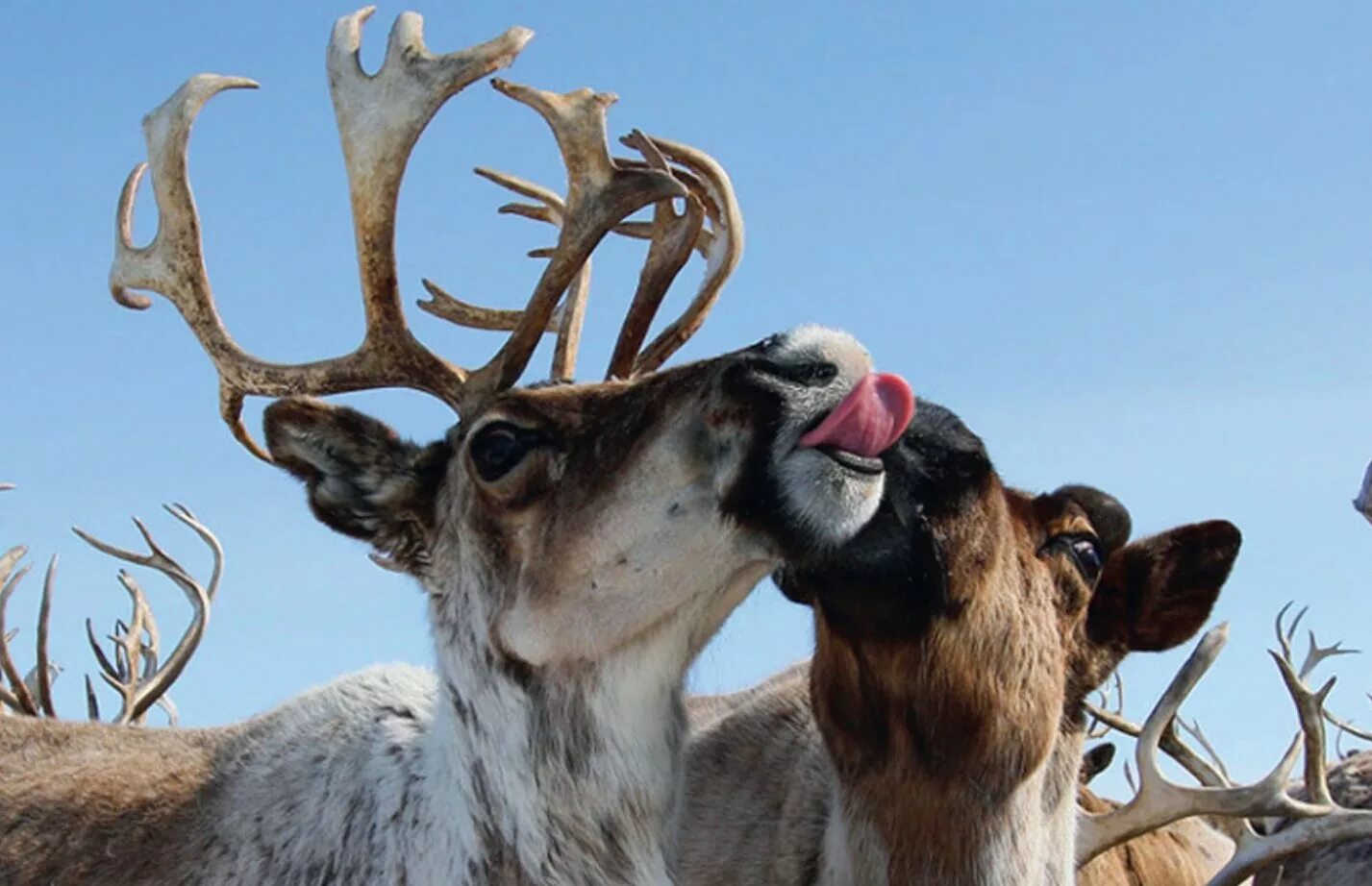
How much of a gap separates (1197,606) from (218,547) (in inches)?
262

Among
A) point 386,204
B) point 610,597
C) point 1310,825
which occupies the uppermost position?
point 386,204

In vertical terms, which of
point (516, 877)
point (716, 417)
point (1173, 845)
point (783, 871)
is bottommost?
point (1173, 845)

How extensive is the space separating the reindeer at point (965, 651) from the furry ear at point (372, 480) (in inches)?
34.4

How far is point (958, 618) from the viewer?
430 cm

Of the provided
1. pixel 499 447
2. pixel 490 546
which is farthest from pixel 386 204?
pixel 490 546

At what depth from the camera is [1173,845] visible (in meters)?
6.81

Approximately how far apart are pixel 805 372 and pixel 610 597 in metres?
0.61

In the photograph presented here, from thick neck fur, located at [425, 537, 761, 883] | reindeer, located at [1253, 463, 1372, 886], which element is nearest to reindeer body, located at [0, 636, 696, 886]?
thick neck fur, located at [425, 537, 761, 883]

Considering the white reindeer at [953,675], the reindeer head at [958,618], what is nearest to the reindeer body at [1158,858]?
the white reindeer at [953,675]

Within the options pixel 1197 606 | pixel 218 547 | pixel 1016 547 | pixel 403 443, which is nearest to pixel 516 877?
pixel 403 443

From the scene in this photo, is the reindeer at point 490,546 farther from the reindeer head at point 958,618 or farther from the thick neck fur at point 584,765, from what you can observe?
the reindeer head at point 958,618

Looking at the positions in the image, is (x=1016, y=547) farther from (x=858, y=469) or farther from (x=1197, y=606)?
(x=858, y=469)

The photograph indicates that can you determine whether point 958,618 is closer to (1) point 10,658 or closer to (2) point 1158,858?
(2) point 1158,858

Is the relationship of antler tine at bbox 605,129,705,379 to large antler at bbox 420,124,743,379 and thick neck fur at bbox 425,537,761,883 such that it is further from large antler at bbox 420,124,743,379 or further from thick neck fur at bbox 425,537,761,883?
thick neck fur at bbox 425,537,761,883
